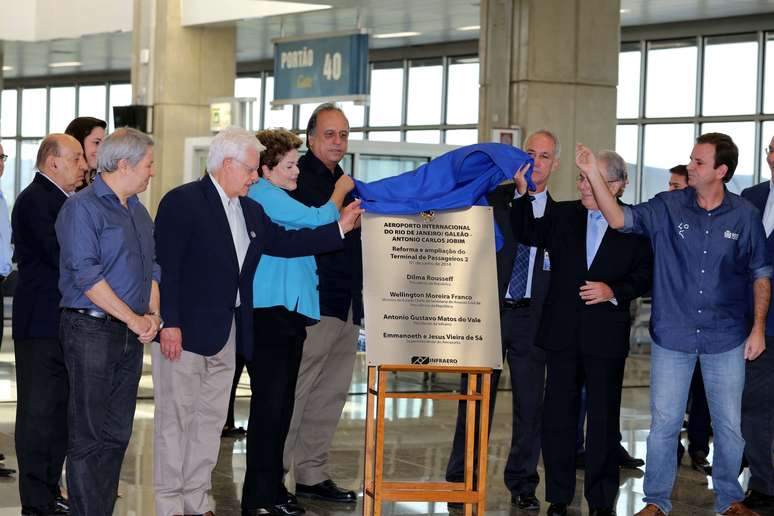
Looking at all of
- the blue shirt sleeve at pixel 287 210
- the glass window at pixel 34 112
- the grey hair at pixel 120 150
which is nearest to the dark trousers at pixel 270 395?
the blue shirt sleeve at pixel 287 210

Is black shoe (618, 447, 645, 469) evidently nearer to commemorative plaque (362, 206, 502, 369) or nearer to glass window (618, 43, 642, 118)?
commemorative plaque (362, 206, 502, 369)

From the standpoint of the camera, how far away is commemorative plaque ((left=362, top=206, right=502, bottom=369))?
5266mm

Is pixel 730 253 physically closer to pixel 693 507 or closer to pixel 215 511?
pixel 693 507

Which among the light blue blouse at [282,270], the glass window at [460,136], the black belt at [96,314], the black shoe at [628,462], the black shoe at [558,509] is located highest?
the glass window at [460,136]

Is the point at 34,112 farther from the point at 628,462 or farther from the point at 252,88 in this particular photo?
the point at 628,462

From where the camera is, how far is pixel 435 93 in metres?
A: 22.2

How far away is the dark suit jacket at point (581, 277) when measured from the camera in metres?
6.05

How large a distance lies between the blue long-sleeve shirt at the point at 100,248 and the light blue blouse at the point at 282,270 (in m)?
0.85

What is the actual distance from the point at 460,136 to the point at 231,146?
653 inches

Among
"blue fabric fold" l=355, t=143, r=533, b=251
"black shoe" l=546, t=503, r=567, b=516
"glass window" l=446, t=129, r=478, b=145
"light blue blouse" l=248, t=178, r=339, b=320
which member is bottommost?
"black shoe" l=546, t=503, r=567, b=516

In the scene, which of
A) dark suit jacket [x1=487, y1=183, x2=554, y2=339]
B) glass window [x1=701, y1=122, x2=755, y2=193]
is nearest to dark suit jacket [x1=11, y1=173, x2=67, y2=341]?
dark suit jacket [x1=487, y1=183, x2=554, y2=339]

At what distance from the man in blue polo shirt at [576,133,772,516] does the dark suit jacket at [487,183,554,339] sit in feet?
1.76

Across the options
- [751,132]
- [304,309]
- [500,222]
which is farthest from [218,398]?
[751,132]

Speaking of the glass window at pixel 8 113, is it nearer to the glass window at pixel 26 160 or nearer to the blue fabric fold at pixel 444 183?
the glass window at pixel 26 160
